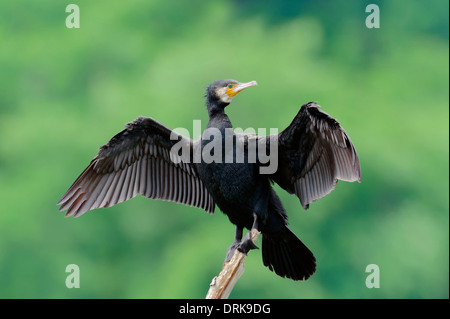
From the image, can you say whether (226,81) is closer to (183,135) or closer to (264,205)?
(183,135)

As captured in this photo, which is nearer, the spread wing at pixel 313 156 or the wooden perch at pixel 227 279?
the wooden perch at pixel 227 279

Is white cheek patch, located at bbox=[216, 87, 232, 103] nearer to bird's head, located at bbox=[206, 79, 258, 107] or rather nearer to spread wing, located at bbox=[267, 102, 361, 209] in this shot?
bird's head, located at bbox=[206, 79, 258, 107]

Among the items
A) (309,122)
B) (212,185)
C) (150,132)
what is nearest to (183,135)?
(150,132)

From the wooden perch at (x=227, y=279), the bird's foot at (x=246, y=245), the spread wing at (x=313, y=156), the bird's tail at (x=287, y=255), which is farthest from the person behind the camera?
the bird's tail at (x=287, y=255)

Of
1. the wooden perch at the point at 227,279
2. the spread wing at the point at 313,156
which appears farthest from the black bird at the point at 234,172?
the wooden perch at the point at 227,279

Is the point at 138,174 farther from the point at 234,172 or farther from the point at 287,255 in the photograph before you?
the point at 287,255

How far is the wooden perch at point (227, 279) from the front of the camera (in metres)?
5.35

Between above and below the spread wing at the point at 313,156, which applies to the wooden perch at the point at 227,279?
below

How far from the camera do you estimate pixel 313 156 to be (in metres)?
5.84

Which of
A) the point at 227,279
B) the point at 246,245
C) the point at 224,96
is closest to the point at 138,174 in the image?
the point at 224,96

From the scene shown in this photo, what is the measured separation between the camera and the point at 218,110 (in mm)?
6012

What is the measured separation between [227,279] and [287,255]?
2.96ft

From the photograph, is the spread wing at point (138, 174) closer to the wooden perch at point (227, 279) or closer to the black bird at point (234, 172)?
the black bird at point (234, 172)

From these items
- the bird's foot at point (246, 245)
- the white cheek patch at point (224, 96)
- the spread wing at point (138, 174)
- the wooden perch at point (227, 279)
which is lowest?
the wooden perch at point (227, 279)
